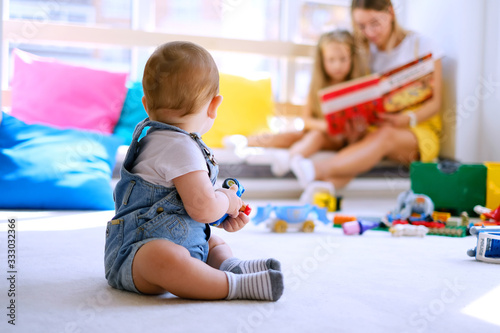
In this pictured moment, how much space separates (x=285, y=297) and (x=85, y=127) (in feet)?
5.30

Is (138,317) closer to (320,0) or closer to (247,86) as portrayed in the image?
(247,86)

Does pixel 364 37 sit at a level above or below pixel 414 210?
above

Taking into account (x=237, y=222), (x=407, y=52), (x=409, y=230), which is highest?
(x=407, y=52)

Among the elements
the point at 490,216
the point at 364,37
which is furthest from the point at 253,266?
the point at 364,37

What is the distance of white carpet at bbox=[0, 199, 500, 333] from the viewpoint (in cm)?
75

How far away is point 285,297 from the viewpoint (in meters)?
0.89

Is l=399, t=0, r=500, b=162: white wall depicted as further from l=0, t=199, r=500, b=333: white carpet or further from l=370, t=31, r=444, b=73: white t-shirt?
l=0, t=199, r=500, b=333: white carpet

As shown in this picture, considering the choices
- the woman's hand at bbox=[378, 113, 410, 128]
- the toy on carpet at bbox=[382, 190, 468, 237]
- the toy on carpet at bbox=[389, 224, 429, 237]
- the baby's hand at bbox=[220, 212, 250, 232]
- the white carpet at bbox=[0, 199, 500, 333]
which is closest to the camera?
the white carpet at bbox=[0, 199, 500, 333]

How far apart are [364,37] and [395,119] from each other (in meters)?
0.45

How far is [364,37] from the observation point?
269cm

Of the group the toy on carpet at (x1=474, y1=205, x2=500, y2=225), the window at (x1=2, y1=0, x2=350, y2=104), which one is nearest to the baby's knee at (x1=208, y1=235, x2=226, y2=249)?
the toy on carpet at (x1=474, y1=205, x2=500, y2=225)

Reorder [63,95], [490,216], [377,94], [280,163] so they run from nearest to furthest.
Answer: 1. [490,216]
2. [63,95]
3. [280,163]
4. [377,94]

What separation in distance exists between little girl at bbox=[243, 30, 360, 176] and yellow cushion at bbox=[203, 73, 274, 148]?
10cm

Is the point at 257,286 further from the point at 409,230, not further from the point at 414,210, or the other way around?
the point at 414,210
